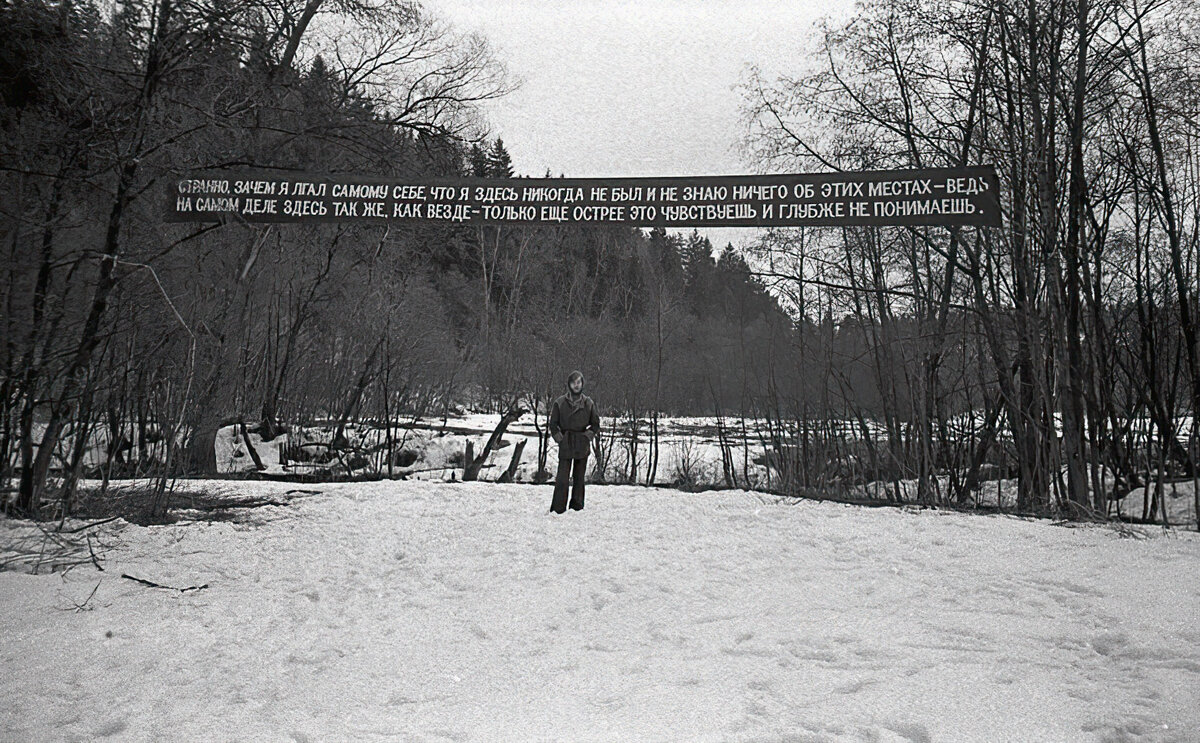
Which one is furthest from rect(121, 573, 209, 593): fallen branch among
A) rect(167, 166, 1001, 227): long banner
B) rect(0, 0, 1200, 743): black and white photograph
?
rect(167, 166, 1001, 227): long banner

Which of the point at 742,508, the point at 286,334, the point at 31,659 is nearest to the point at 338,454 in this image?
the point at 286,334

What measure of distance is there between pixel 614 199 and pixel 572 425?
280 cm

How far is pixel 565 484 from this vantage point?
8969 mm

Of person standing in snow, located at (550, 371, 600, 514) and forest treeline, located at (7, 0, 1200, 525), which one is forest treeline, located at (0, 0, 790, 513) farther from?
person standing in snow, located at (550, 371, 600, 514)

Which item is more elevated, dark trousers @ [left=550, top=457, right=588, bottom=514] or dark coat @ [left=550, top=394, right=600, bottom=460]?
dark coat @ [left=550, top=394, right=600, bottom=460]

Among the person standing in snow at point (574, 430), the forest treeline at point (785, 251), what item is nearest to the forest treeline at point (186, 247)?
the forest treeline at point (785, 251)

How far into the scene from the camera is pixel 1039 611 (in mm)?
4758

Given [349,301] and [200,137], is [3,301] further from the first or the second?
[349,301]

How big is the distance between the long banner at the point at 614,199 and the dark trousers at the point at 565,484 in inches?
116

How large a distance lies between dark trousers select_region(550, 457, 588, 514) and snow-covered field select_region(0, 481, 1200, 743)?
52.6 inches

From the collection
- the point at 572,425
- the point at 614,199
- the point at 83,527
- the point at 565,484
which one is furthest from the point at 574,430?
the point at 83,527

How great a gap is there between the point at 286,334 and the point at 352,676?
15641mm

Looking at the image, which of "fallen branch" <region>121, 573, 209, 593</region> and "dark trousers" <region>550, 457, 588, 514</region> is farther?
"dark trousers" <region>550, 457, 588, 514</region>

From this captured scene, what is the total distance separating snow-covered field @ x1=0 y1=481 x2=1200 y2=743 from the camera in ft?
10.9
